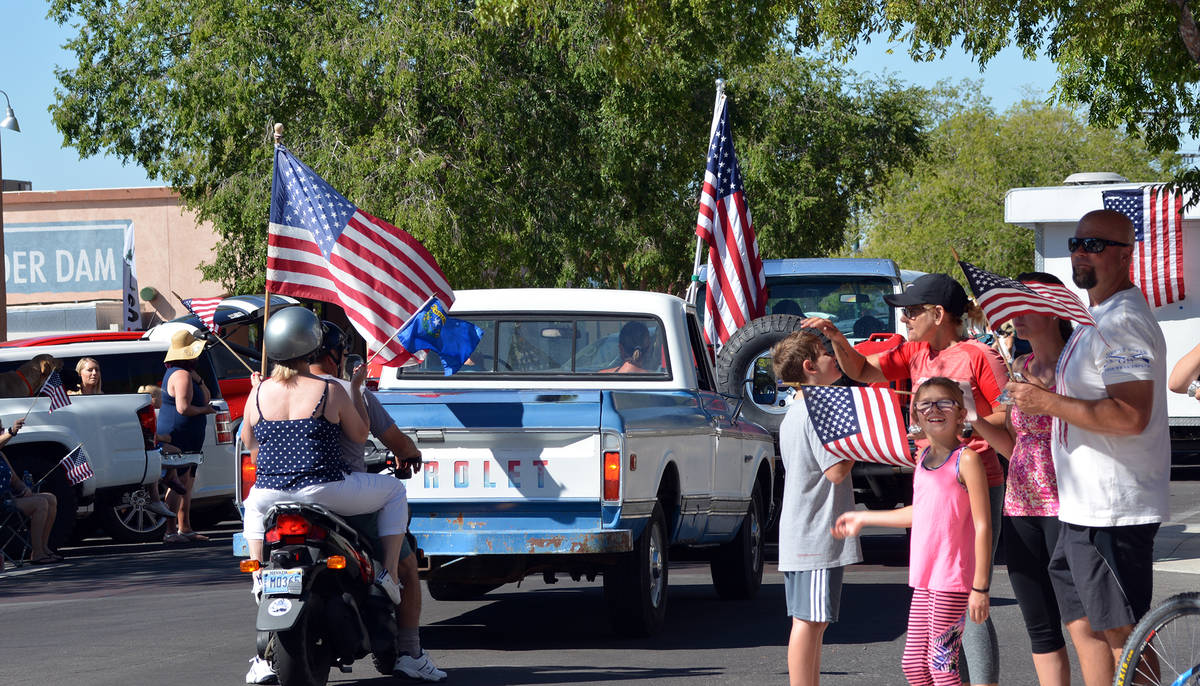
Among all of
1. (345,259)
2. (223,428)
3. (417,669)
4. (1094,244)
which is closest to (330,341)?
(417,669)

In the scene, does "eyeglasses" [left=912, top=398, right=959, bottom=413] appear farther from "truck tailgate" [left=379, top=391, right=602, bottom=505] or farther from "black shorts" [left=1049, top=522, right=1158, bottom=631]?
"truck tailgate" [left=379, top=391, right=602, bottom=505]

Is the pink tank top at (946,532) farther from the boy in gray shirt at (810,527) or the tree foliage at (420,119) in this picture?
the tree foliage at (420,119)

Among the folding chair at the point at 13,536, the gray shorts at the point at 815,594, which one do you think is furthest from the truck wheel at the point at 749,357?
the gray shorts at the point at 815,594

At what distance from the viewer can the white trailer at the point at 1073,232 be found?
19203 mm

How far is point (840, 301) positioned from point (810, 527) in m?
10.9

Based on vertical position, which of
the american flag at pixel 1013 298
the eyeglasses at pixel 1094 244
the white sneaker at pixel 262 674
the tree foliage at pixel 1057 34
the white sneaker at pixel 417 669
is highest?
the tree foliage at pixel 1057 34

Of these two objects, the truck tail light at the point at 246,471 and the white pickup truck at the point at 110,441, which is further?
the white pickup truck at the point at 110,441

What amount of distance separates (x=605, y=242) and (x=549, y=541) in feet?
72.1

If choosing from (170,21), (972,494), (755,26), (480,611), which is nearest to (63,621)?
(480,611)

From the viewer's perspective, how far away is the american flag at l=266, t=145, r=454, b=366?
1014cm

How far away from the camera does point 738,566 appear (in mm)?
10938

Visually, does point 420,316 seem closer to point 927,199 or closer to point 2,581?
point 2,581

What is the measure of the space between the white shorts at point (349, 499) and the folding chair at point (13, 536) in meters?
7.52

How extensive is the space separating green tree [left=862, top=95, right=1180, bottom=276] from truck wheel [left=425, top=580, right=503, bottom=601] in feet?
171
